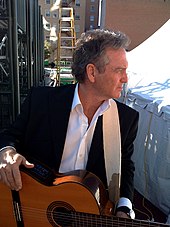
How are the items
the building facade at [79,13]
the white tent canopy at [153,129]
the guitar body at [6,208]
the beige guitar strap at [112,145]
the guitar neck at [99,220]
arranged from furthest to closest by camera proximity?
the building facade at [79,13] → the white tent canopy at [153,129] → the beige guitar strap at [112,145] → the guitar body at [6,208] → the guitar neck at [99,220]

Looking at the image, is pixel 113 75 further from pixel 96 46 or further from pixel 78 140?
pixel 78 140

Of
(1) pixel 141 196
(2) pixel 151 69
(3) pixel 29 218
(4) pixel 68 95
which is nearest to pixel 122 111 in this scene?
(4) pixel 68 95

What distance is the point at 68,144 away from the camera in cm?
162

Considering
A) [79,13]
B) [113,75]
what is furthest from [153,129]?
[79,13]

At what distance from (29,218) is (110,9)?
26.8 metres

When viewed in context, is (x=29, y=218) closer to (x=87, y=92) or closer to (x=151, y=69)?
(x=87, y=92)

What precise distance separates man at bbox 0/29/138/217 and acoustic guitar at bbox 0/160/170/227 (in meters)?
0.12

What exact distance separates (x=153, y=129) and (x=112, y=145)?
2042mm

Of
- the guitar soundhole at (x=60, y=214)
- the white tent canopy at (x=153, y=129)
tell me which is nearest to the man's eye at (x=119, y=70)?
the guitar soundhole at (x=60, y=214)

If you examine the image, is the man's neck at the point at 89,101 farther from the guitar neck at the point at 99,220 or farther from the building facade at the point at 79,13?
the building facade at the point at 79,13

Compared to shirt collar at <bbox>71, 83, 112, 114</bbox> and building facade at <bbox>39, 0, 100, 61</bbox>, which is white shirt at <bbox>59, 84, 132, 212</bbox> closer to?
shirt collar at <bbox>71, 83, 112, 114</bbox>

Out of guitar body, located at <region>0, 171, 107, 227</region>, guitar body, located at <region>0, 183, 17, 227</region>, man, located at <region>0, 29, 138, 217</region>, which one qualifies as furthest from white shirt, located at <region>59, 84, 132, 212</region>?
guitar body, located at <region>0, 183, 17, 227</region>

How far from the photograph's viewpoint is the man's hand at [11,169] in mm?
1383

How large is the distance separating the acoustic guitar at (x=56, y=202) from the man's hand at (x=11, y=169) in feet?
0.16
